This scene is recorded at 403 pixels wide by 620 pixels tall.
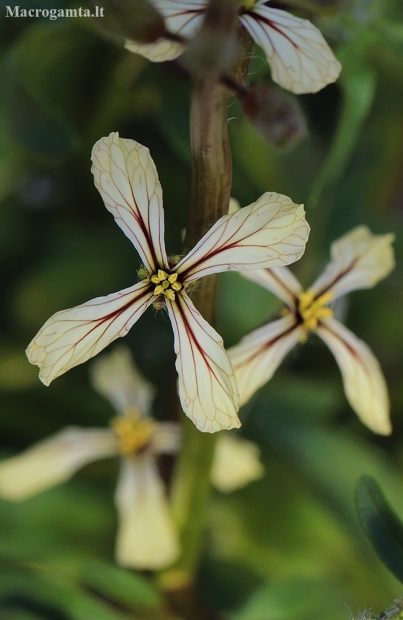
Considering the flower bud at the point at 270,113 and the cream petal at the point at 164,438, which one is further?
the cream petal at the point at 164,438

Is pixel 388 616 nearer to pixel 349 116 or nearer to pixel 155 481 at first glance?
pixel 155 481

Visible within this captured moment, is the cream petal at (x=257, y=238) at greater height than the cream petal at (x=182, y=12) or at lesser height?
lesser

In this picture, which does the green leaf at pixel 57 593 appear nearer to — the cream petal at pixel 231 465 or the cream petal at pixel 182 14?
the cream petal at pixel 231 465

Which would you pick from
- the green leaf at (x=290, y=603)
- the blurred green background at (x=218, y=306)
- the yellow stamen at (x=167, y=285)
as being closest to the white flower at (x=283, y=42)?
the yellow stamen at (x=167, y=285)

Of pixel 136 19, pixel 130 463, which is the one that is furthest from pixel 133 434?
pixel 136 19

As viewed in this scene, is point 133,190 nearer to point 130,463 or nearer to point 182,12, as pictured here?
point 182,12

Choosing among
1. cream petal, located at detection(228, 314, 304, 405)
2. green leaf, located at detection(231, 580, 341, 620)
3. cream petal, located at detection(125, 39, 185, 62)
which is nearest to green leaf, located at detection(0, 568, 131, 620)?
green leaf, located at detection(231, 580, 341, 620)

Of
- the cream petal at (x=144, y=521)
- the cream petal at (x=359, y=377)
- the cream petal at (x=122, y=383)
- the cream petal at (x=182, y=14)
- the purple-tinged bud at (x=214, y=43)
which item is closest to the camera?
the purple-tinged bud at (x=214, y=43)
